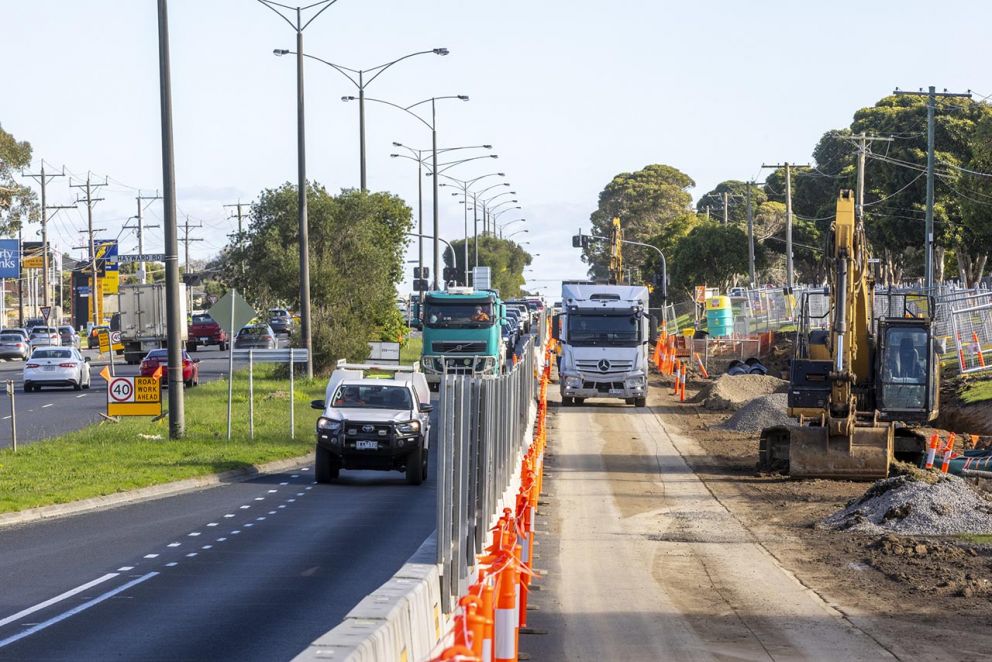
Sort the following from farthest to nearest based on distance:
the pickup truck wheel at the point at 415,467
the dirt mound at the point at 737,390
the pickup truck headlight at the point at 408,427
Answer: the dirt mound at the point at 737,390 → the pickup truck wheel at the point at 415,467 → the pickup truck headlight at the point at 408,427

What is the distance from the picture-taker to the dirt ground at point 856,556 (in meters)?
14.8

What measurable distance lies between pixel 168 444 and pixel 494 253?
131 metres

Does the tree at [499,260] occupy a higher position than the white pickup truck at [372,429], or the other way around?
the tree at [499,260]

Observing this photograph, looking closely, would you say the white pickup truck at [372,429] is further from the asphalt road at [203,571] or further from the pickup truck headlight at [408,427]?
the asphalt road at [203,571]

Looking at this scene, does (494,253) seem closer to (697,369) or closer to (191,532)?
(697,369)

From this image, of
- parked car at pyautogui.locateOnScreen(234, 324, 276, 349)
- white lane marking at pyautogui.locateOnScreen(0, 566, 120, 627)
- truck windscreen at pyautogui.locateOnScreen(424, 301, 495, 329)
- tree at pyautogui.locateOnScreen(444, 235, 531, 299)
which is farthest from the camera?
tree at pyautogui.locateOnScreen(444, 235, 531, 299)

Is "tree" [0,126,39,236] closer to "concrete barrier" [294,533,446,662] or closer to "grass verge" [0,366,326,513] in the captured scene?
"grass verge" [0,366,326,513]

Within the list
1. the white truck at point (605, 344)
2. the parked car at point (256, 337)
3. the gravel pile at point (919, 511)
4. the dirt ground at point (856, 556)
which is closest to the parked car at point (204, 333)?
the parked car at point (256, 337)

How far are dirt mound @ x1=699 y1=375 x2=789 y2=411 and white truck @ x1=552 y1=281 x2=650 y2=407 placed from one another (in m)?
2.15

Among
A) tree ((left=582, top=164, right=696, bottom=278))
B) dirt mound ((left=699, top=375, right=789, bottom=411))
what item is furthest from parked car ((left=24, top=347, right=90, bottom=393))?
tree ((left=582, top=164, right=696, bottom=278))

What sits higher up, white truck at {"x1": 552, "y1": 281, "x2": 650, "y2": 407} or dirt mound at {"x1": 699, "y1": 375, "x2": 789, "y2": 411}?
white truck at {"x1": 552, "y1": 281, "x2": 650, "y2": 407}

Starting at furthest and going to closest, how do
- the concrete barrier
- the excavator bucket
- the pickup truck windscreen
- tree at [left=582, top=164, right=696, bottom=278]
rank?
tree at [left=582, top=164, right=696, bottom=278] < the excavator bucket < the pickup truck windscreen < the concrete barrier

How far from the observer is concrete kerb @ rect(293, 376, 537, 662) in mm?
6566

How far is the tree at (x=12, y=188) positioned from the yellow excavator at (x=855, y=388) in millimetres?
57694
